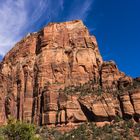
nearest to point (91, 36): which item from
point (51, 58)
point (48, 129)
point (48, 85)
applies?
point (51, 58)

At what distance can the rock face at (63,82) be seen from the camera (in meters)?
88.9

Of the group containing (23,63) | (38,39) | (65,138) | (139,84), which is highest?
(38,39)

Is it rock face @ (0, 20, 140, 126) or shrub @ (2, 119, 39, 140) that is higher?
rock face @ (0, 20, 140, 126)

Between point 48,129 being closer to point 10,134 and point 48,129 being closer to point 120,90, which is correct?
point 120,90

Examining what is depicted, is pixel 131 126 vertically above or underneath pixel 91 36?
underneath

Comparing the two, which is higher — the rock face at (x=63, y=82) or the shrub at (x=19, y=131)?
the rock face at (x=63, y=82)

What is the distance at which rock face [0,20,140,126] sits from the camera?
292 ft

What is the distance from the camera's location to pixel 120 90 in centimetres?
9300

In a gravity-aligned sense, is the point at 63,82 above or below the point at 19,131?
above

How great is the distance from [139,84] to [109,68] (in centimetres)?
919

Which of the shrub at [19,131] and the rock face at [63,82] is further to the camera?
the rock face at [63,82]

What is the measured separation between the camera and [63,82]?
99.5 meters

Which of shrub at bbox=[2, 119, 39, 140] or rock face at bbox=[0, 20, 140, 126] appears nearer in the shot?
shrub at bbox=[2, 119, 39, 140]

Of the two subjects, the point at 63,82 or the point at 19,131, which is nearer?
the point at 19,131
